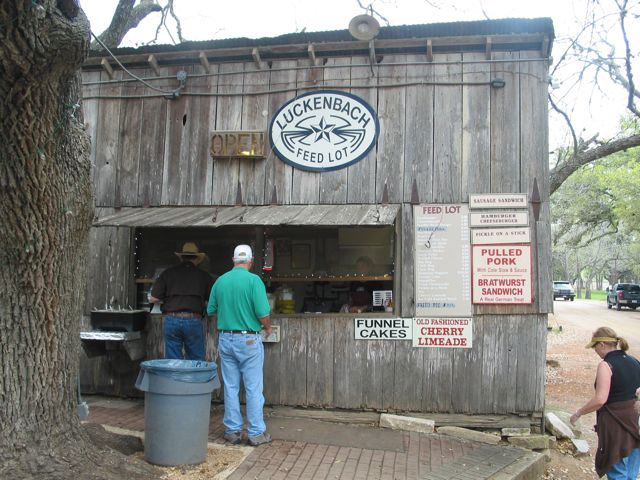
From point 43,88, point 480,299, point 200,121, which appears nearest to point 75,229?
point 43,88

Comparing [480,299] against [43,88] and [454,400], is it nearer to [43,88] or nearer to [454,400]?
[454,400]

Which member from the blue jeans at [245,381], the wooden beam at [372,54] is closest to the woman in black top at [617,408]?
the blue jeans at [245,381]

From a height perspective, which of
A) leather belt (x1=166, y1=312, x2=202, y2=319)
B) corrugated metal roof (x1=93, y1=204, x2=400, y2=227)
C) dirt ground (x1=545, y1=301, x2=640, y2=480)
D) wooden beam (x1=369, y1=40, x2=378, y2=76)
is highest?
wooden beam (x1=369, y1=40, x2=378, y2=76)

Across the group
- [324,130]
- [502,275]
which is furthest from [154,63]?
[502,275]

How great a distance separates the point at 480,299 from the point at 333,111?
2748 millimetres

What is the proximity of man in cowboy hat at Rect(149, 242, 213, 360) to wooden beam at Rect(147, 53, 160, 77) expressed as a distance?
8.35 ft

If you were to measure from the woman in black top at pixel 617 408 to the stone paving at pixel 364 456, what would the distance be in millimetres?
808

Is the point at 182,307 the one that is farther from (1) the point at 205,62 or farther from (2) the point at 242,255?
(1) the point at 205,62

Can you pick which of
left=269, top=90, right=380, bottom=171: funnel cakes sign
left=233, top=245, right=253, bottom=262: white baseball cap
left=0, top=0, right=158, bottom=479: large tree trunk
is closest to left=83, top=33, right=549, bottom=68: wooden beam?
left=269, top=90, right=380, bottom=171: funnel cakes sign

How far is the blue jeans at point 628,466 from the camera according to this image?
462 cm

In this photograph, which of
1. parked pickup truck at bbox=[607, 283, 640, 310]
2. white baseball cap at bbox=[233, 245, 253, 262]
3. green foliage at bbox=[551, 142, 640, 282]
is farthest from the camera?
parked pickup truck at bbox=[607, 283, 640, 310]

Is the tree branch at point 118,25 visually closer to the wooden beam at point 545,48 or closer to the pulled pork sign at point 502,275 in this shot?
the wooden beam at point 545,48

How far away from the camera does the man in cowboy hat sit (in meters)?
6.39

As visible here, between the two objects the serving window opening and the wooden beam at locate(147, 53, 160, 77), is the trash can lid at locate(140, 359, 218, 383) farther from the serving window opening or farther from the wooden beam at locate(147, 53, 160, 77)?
the wooden beam at locate(147, 53, 160, 77)
